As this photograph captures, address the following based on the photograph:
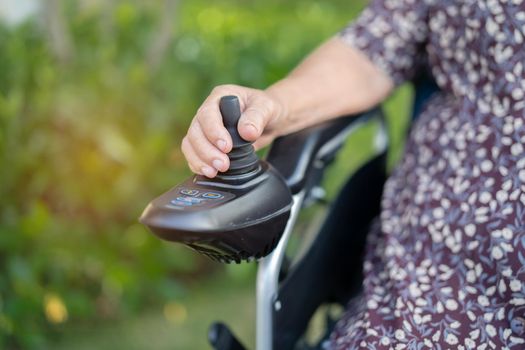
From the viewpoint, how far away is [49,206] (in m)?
2.34

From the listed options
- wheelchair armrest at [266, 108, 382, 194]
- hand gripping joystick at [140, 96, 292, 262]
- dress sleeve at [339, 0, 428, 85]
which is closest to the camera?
hand gripping joystick at [140, 96, 292, 262]

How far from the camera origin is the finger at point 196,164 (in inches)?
41.7

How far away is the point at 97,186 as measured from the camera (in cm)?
229

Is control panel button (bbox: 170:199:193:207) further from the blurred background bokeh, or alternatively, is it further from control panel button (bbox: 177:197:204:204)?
the blurred background bokeh

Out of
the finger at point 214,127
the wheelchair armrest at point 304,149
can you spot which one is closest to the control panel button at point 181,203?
the finger at point 214,127

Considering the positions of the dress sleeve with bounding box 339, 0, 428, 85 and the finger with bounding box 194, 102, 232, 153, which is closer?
the finger with bounding box 194, 102, 232, 153

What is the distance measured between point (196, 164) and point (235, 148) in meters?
0.06

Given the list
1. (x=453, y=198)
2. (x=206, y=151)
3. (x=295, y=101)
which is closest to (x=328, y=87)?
(x=295, y=101)

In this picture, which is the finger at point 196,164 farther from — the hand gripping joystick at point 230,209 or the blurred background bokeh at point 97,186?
the blurred background bokeh at point 97,186

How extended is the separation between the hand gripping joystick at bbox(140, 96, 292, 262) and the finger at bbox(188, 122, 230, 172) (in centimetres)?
1

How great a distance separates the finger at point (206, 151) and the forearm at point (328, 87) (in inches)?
8.0

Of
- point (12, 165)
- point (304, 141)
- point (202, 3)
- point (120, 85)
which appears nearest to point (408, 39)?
point (304, 141)

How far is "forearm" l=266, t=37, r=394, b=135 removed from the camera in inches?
52.0

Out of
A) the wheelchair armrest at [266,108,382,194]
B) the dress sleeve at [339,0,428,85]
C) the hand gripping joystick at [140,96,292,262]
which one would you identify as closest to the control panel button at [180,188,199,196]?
the hand gripping joystick at [140,96,292,262]
